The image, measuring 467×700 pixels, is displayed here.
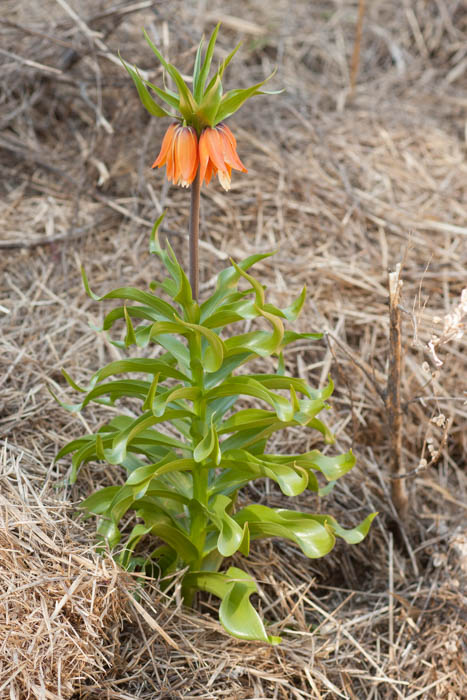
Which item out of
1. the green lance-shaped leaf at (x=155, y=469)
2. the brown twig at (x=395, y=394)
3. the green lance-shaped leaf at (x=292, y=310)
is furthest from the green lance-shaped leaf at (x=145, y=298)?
the brown twig at (x=395, y=394)

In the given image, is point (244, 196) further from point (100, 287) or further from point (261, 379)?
point (261, 379)

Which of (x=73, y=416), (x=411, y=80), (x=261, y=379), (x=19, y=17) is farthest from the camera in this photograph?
(x=411, y=80)

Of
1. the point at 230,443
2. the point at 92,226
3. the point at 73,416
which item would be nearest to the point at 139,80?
the point at 230,443

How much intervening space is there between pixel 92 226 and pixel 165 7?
117cm

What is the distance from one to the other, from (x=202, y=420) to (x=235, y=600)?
0.42 m

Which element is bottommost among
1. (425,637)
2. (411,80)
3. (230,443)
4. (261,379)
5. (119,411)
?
(425,637)

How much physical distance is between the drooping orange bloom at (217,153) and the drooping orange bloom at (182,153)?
16 mm

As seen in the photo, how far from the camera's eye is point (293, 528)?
1751 millimetres

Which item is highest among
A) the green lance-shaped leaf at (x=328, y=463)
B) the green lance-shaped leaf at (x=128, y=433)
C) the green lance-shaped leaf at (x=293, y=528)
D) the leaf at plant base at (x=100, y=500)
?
the green lance-shaped leaf at (x=128, y=433)

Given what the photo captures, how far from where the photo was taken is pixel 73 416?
224cm

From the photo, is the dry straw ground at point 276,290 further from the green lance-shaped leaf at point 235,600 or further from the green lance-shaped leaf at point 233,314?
the green lance-shaped leaf at point 233,314

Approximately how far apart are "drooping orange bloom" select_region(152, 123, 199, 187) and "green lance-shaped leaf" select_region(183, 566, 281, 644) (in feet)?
3.01

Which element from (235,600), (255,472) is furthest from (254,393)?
(235,600)

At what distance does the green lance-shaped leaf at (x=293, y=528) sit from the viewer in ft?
5.52
